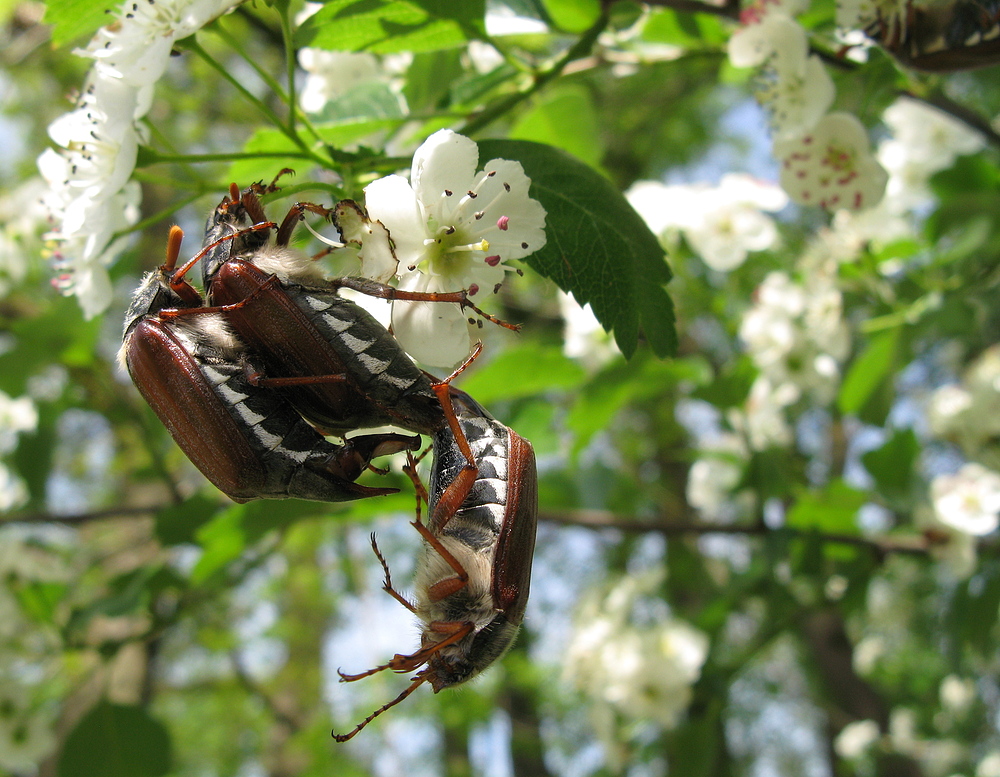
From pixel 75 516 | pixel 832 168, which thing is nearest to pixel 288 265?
pixel 832 168

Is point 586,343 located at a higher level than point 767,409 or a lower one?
higher

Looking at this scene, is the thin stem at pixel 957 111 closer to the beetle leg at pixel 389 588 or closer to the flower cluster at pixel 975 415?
the flower cluster at pixel 975 415

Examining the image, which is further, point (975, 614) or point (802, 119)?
point (975, 614)

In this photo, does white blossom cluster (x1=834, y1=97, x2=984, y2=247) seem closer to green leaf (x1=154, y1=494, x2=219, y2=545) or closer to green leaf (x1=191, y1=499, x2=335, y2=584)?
green leaf (x1=191, y1=499, x2=335, y2=584)

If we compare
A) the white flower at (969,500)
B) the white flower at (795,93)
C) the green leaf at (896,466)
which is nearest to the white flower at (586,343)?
the green leaf at (896,466)

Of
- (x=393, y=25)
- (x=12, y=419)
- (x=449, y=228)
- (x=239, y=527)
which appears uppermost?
(x=393, y=25)

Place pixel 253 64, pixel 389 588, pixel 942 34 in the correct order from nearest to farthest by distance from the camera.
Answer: pixel 389 588
pixel 253 64
pixel 942 34

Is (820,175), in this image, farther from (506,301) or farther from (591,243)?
(506,301)

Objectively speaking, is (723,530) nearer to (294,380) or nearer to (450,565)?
(450,565)
